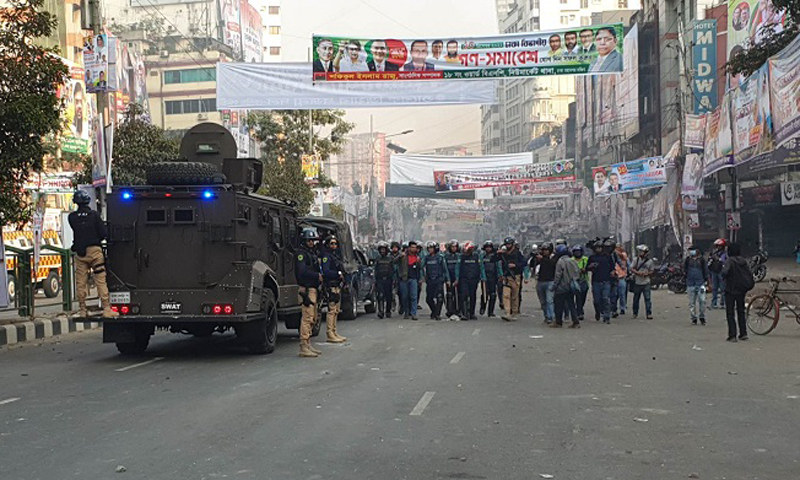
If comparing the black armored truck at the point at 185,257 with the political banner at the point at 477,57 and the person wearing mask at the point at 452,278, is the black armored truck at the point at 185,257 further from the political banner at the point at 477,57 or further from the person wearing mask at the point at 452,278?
the political banner at the point at 477,57

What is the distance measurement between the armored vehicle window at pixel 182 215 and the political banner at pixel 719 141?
1972cm

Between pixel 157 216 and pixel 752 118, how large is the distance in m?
17.5

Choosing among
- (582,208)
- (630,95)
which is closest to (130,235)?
(630,95)

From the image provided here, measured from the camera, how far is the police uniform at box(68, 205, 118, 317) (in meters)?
13.7

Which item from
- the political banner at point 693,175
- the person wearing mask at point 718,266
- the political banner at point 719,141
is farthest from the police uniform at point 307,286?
the political banner at point 693,175

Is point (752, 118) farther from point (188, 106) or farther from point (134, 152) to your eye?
point (188, 106)

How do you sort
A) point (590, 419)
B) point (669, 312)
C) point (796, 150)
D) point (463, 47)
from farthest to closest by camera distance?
point (796, 150) → point (669, 312) → point (463, 47) → point (590, 419)

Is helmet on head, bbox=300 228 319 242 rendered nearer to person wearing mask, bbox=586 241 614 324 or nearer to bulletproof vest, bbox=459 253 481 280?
bulletproof vest, bbox=459 253 481 280

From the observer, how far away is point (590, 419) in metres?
8.66

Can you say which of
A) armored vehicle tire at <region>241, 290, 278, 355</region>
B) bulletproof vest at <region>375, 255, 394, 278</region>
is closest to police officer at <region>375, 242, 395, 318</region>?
bulletproof vest at <region>375, 255, 394, 278</region>

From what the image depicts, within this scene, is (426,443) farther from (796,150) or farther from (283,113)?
(283,113)

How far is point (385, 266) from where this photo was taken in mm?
23172

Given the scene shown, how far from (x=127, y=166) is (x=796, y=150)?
66.1 ft

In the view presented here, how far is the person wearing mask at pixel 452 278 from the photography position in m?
22.6
